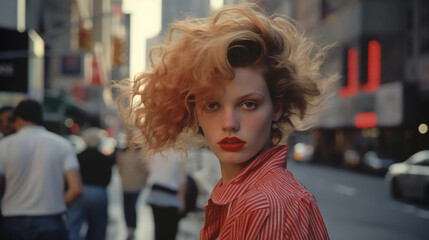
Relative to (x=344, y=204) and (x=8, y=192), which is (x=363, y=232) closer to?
(x=344, y=204)

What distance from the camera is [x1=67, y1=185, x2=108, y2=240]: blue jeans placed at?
307 inches

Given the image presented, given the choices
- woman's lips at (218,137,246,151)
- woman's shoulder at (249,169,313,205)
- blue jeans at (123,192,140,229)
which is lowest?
blue jeans at (123,192,140,229)

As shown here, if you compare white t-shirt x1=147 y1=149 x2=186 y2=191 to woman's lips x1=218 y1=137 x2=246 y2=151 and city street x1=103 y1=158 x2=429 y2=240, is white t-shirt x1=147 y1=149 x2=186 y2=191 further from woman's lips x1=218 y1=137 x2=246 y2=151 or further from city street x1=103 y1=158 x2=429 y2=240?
woman's lips x1=218 y1=137 x2=246 y2=151

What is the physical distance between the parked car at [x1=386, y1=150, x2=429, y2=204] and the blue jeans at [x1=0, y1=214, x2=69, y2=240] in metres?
13.3

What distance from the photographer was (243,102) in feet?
6.18

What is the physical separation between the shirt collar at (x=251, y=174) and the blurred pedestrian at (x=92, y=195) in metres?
6.14

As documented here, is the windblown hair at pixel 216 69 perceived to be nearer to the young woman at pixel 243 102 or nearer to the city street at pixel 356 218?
the young woman at pixel 243 102

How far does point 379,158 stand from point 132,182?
2502 centimetres

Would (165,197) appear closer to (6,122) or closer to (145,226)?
(6,122)

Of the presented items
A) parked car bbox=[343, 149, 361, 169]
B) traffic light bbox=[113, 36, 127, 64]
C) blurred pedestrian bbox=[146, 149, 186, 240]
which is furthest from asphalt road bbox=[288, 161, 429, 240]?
parked car bbox=[343, 149, 361, 169]

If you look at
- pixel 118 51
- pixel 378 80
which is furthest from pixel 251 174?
pixel 378 80

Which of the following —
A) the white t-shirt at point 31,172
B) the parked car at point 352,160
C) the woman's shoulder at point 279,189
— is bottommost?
the parked car at point 352,160

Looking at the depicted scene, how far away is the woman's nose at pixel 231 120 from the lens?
6.10ft

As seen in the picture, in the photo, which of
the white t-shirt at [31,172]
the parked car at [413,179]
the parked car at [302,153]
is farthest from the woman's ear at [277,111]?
the parked car at [302,153]
